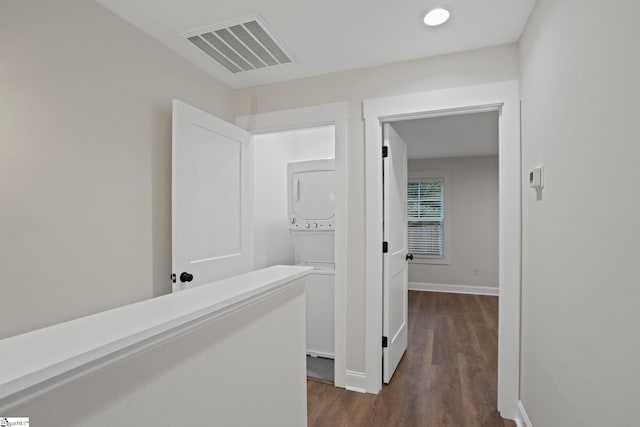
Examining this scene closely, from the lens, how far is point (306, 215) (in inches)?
124

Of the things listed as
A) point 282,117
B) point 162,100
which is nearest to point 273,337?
point 162,100

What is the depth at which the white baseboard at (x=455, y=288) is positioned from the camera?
561cm

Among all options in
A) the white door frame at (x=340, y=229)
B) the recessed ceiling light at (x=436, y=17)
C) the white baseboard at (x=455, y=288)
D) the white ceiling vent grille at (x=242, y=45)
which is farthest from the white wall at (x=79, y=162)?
the white baseboard at (x=455, y=288)

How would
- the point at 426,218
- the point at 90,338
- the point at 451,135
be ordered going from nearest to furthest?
the point at 90,338, the point at 451,135, the point at 426,218

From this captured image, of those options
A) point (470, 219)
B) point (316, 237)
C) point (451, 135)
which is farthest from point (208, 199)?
point (470, 219)

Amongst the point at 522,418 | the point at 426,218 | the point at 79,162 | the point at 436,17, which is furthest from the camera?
the point at 426,218

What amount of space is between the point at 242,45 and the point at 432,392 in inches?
111

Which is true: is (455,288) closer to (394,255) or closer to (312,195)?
(394,255)

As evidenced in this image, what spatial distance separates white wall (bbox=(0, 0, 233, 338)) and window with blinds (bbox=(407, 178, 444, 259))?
15.9 feet

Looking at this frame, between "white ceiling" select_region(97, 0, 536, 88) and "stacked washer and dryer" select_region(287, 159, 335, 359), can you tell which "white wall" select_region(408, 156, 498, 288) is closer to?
"stacked washer and dryer" select_region(287, 159, 335, 359)

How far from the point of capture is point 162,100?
2.10 m

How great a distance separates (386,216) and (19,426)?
2.20 meters

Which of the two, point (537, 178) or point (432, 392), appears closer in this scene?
point (537, 178)

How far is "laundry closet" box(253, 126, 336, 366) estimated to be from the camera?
2.98m
